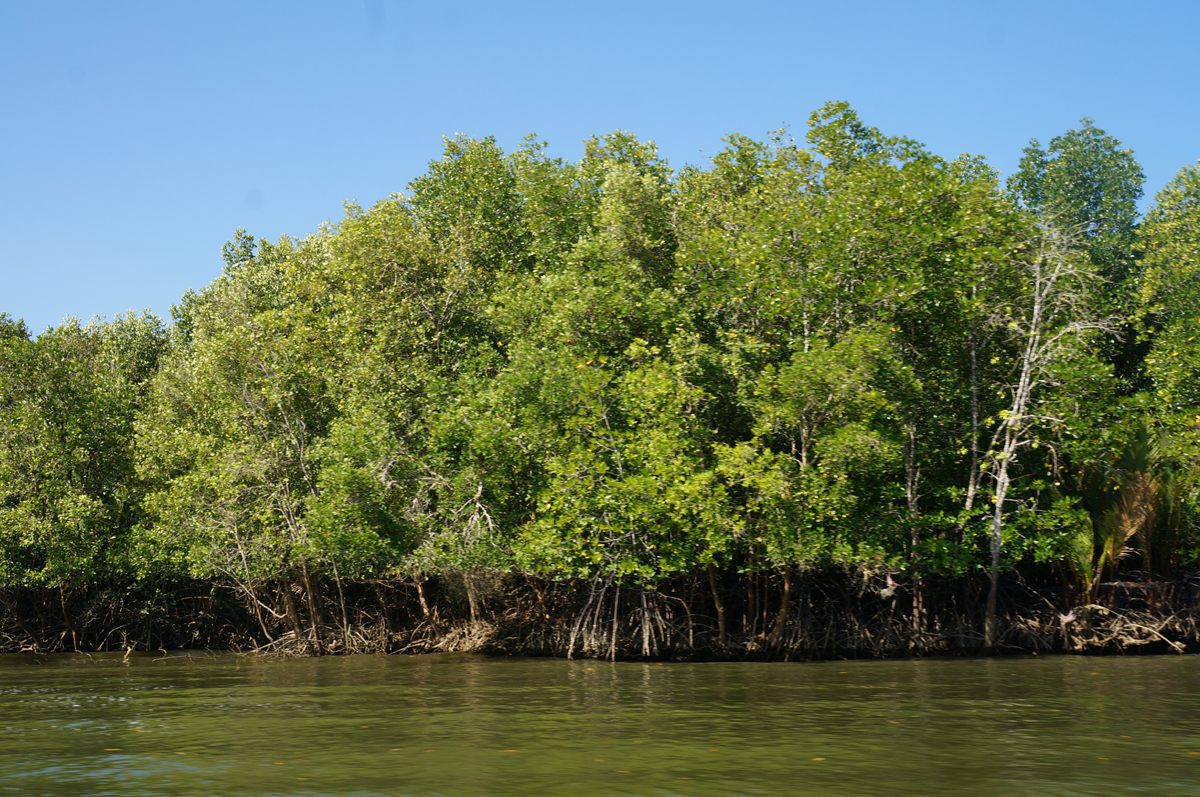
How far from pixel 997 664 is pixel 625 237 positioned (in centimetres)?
1231

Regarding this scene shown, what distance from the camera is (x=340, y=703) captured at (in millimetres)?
15055

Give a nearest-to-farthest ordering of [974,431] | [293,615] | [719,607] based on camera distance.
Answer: [974,431] → [719,607] → [293,615]

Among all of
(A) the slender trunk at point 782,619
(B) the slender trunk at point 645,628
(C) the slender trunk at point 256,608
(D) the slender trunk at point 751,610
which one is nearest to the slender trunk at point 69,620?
(C) the slender trunk at point 256,608

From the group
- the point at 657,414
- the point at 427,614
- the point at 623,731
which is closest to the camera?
the point at 623,731

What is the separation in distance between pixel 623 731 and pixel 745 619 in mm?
10319

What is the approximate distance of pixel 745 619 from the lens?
21859 millimetres

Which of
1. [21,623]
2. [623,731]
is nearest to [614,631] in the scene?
[623,731]

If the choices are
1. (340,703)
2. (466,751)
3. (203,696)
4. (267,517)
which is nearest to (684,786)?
(466,751)

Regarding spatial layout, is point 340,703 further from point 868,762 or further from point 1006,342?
point 1006,342

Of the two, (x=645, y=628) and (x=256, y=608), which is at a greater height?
(x=256, y=608)

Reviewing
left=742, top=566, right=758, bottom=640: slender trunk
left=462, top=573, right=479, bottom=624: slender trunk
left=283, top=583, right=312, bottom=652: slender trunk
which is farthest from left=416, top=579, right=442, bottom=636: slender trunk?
left=742, top=566, right=758, bottom=640: slender trunk

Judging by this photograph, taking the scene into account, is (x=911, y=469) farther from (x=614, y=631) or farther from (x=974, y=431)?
(x=614, y=631)

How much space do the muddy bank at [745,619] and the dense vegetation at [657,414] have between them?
1.38ft

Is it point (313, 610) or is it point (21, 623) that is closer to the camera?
point (313, 610)
